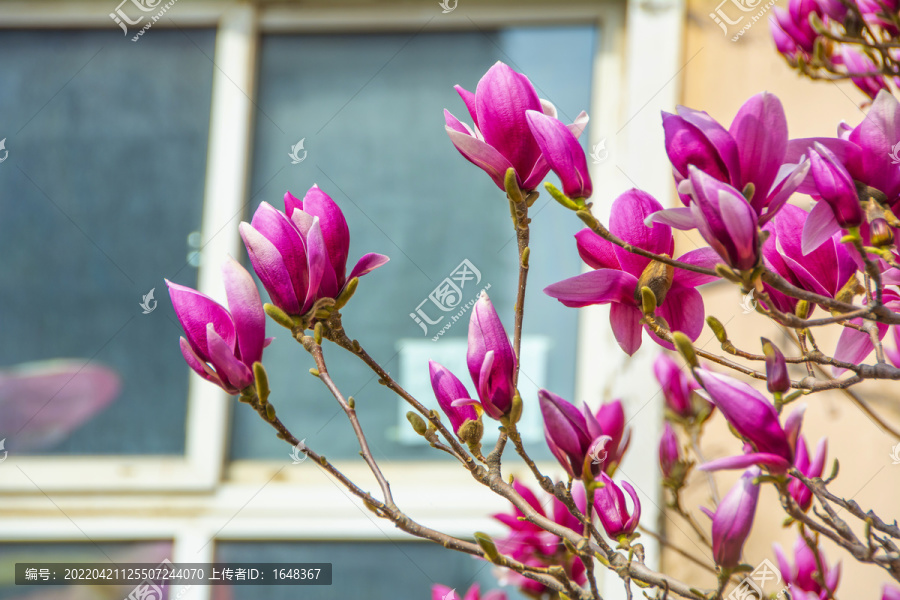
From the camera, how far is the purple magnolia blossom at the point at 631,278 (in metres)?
0.36

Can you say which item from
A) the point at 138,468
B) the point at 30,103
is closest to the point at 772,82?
the point at 138,468

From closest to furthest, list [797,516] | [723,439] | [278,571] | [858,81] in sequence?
1. [797,516]
2. [858,81]
3. [723,439]
4. [278,571]

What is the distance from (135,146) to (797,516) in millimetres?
A: 1382

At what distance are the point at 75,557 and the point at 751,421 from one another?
1276 millimetres

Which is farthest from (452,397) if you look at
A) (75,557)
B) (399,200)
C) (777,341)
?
(75,557)

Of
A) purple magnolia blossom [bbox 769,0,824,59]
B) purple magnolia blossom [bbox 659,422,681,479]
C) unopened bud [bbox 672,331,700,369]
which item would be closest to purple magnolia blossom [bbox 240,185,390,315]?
unopened bud [bbox 672,331,700,369]

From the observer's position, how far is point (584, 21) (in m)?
1.29

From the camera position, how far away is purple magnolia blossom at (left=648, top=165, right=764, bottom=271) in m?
0.29

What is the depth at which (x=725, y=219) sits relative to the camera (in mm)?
290

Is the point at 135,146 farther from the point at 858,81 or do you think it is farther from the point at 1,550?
the point at 858,81

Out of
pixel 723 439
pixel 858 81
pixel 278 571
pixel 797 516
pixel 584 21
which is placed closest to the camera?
pixel 797 516

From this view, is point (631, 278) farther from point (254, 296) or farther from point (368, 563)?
point (368, 563)

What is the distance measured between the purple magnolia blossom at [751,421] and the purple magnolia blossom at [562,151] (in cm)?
A: 12

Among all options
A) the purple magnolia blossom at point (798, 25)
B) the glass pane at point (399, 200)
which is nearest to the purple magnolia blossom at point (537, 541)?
the glass pane at point (399, 200)
